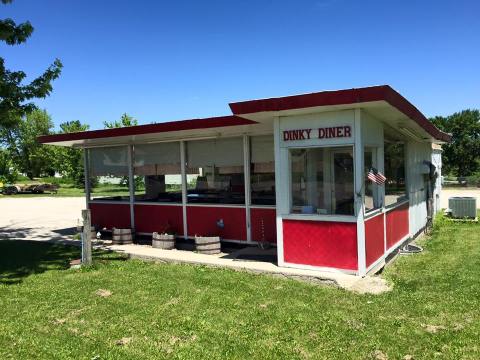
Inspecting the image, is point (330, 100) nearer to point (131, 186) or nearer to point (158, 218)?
point (158, 218)

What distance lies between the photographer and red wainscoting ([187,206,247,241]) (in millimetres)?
9547

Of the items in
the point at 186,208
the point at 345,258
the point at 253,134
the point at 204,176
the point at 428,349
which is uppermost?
the point at 253,134

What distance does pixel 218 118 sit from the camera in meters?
8.51

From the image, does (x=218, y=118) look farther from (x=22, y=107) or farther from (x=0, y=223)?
(x=0, y=223)

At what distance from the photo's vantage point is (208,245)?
9.09m

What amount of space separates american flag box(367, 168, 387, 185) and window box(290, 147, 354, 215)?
1.71 ft

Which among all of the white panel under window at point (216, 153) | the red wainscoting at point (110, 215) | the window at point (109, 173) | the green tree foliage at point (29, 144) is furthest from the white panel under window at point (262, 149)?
the green tree foliage at point (29, 144)

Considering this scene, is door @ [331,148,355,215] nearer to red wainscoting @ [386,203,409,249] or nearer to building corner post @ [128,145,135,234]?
red wainscoting @ [386,203,409,249]

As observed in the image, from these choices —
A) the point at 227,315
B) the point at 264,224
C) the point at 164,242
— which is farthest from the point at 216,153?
the point at 227,315

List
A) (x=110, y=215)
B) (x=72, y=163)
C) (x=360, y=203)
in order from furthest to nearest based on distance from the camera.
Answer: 1. (x=72, y=163)
2. (x=110, y=215)
3. (x=360, y=203)

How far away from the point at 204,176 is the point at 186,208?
0.91 metres

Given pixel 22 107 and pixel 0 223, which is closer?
pixel 22 107

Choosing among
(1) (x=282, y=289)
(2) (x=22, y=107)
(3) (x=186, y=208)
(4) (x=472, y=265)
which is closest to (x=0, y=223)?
(2) (x=22, y=107)

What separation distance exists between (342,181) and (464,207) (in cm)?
979
